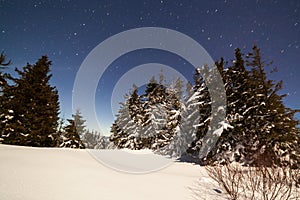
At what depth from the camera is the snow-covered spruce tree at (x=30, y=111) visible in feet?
58.6

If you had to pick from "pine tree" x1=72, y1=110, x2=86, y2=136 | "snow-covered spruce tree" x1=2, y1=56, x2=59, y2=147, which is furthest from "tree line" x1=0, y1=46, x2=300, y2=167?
"pine tree" x1=72, y1=110, x2=86, y2=136

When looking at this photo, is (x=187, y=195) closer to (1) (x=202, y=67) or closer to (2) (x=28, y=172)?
(2) (x=28, y=172)

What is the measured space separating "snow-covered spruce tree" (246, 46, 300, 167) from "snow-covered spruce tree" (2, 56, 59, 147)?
776 inches

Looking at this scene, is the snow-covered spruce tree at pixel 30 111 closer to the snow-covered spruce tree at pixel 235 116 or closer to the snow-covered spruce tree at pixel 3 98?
the snow-covered spruce tree at pixel 3 98

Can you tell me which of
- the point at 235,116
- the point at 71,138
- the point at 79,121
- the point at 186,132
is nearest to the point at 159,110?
the point at 186,132

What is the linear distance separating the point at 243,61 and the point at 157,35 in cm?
2099

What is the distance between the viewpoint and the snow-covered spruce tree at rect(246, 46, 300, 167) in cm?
1175

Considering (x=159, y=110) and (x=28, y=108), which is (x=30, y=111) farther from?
(x=159, y=110)

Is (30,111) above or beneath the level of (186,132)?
above

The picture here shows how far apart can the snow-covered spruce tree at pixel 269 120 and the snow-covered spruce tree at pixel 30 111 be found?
64.7 feet

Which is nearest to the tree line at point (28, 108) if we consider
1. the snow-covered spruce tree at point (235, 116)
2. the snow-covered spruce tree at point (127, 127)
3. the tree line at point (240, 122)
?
the snow-covered spruce tree at point (127, 127)

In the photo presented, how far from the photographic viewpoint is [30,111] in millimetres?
18766

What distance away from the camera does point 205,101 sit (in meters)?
15.3

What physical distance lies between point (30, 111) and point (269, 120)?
22.4 meters
